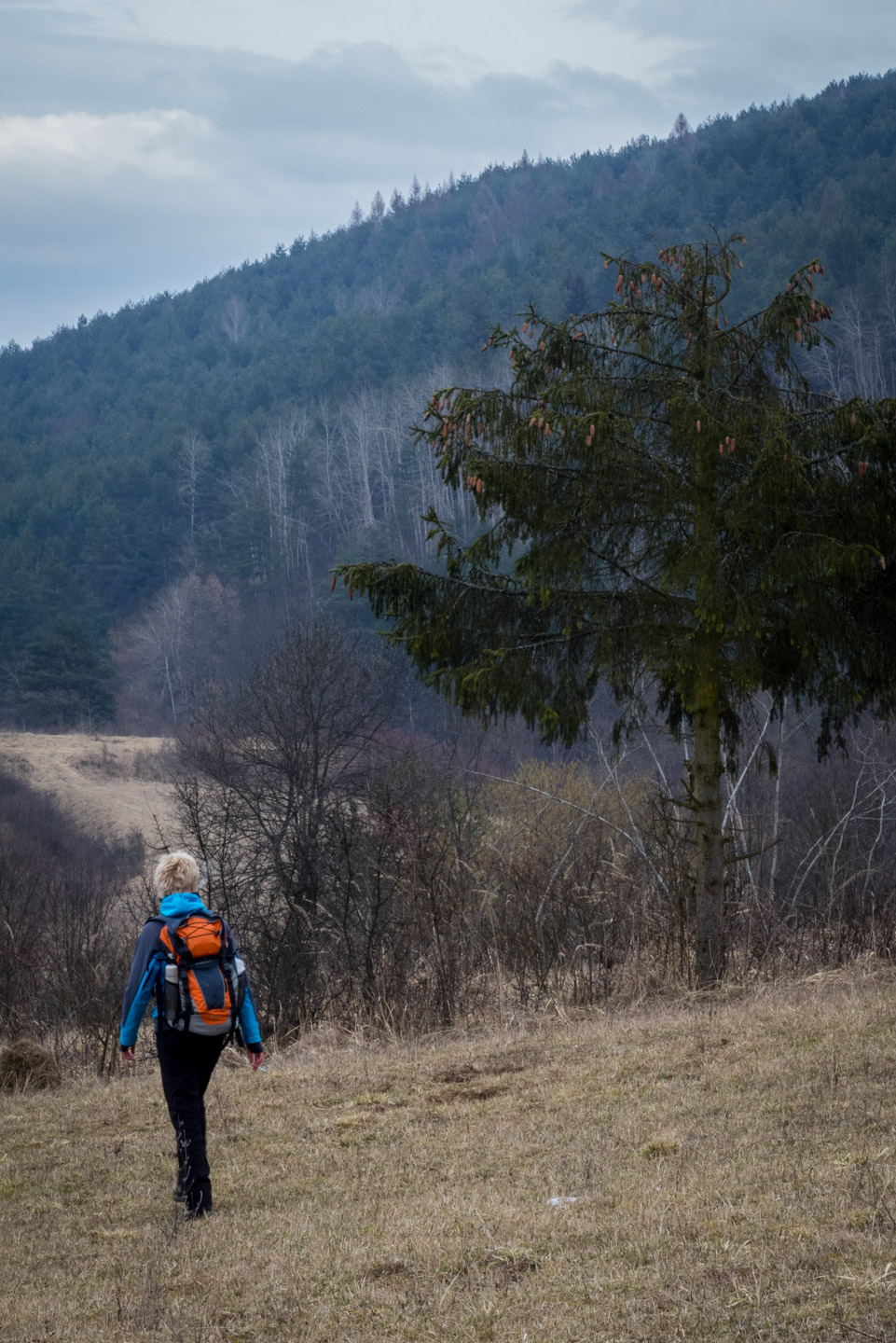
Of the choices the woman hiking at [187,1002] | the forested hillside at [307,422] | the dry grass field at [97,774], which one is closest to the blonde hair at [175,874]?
the woman hiking at [187,1002]

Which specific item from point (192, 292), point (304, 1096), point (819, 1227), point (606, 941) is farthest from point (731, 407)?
point (192, 292)

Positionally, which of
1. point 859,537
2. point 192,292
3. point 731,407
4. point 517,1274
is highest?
point 192,292

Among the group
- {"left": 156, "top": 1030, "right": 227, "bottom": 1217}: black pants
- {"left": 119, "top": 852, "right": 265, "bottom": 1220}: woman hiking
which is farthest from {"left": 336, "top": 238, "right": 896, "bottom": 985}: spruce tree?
{"left": 156, "top": 1030, "right": 227, "bottom": 1217}: black pants

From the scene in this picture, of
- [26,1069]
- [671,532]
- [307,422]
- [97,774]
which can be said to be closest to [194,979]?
[26,1069]

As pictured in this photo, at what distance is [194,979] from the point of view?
5191 millimetres

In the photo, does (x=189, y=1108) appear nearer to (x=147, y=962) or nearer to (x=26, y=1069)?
(x=147, y=962)

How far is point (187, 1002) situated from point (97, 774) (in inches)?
1785

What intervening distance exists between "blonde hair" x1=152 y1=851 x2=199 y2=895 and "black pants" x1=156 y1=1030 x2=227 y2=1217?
2.18 feet

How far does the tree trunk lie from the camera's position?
33.2ft

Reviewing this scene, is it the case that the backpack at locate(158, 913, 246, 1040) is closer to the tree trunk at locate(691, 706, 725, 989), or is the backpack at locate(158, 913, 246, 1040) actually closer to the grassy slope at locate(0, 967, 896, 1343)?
the grassy slope at locate(0, 967, 896, 1343)

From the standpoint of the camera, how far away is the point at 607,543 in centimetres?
998

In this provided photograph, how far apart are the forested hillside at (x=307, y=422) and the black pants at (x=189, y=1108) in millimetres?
47969

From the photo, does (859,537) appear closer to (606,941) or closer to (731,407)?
(731,407)

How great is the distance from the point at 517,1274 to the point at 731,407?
23.4 feet
